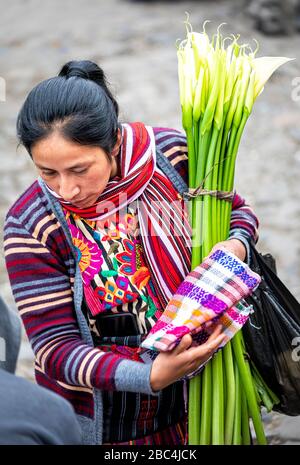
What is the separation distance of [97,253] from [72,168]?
0.90 ft

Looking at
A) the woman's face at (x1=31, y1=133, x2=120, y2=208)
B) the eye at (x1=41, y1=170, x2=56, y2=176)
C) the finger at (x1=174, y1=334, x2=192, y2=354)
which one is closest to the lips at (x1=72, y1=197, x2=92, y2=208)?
the woman's face at (x1=31, y1=133, x2=120, y2=208)

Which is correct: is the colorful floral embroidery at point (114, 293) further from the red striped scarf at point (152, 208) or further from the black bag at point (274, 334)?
the black bag at point (274, 334)

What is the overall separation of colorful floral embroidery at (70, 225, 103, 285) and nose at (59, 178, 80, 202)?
0.43 ft

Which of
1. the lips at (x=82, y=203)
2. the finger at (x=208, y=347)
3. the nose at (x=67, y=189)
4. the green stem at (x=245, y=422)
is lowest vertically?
the green stem at (x=245, y=422)

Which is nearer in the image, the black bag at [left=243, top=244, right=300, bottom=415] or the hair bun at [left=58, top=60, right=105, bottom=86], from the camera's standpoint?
the hair bun at [left=58, top=60, right=105, bottom=86]

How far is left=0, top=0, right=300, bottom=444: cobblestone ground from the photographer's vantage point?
500cm

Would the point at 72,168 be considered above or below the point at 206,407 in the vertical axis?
above

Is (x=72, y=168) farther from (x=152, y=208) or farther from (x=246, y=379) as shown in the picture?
(x=246, y=379)

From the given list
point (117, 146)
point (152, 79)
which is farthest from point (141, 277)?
point (152, 79)

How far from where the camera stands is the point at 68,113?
6.51 feet

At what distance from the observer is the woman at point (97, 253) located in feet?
6.54

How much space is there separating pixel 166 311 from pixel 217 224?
1.19ft

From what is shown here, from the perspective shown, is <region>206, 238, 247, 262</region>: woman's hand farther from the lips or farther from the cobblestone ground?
the cobblestone ground

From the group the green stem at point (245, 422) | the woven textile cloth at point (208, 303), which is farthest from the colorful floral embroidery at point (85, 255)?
the green stem at point (245, 422)
